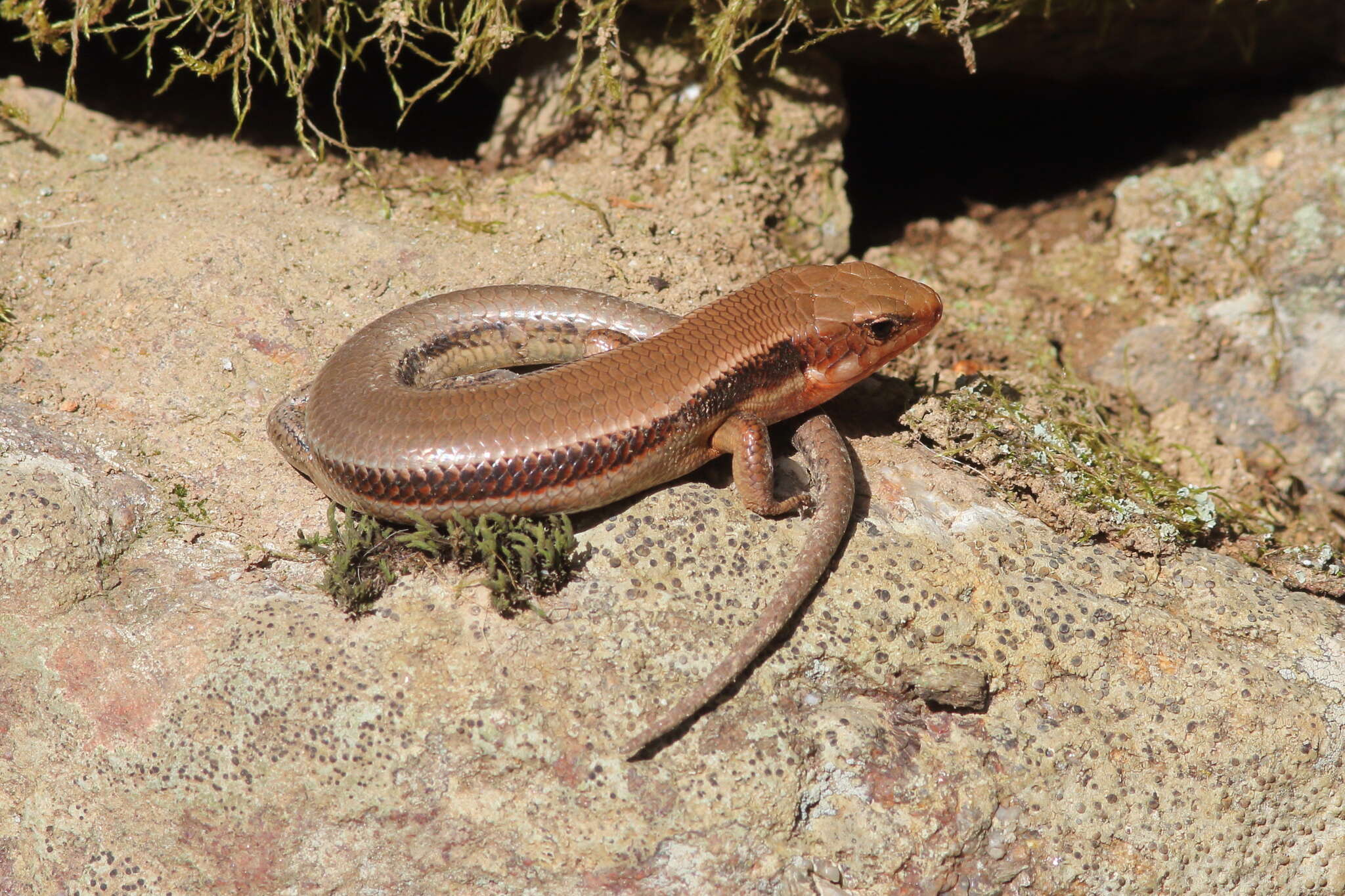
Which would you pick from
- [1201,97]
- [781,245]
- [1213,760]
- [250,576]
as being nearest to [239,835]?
[250,576]

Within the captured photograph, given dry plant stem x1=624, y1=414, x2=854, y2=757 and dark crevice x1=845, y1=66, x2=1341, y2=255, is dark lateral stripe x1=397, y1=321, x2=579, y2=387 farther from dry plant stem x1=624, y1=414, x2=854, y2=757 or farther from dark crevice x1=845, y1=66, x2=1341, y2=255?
dark crevice x1=845, y1=66, x2=1341, y2=255

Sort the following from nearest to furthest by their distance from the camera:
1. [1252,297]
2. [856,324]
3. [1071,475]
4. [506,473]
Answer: [506,473] → [856,324] → [1071,475] → [1252,297]

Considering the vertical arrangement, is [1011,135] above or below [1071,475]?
above

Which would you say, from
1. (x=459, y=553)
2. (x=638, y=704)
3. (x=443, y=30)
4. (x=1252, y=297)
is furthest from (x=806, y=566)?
(x=1252, y=297)

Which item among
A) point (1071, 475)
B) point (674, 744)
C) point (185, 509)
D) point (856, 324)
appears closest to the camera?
point (674, 744)

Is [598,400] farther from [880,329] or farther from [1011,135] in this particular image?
[1011,135]

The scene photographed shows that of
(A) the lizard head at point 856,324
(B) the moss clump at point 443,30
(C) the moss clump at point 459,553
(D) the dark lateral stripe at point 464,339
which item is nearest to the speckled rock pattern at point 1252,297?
(B) the moss clump at point 443,30

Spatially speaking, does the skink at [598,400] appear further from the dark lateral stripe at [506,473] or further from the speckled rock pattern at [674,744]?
the speckled rock pattern at [674,744]

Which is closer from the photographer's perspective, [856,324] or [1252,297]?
[856,324]
